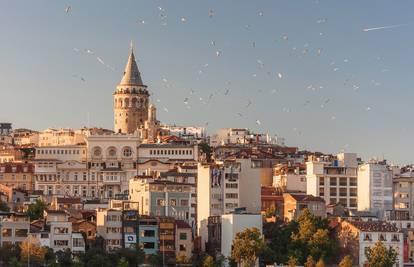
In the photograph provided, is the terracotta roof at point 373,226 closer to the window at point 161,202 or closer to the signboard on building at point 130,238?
the window at point 161,202

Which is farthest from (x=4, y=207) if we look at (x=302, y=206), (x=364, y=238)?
(x=364, y=238)

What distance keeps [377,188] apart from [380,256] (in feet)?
45.3

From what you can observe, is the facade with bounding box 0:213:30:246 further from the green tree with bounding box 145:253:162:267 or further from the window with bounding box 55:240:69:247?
the green tree with bounding box 145:253:162:267

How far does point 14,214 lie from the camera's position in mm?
58094

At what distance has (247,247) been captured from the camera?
53688 mm

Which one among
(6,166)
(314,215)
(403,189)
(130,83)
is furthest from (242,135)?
(314,215)

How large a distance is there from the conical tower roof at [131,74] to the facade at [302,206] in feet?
137

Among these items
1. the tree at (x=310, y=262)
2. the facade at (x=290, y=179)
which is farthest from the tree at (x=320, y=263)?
the facade at (x=290, y=179)

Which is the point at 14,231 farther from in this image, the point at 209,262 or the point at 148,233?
the point at 209,262

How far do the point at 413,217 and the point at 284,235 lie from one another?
12.2m

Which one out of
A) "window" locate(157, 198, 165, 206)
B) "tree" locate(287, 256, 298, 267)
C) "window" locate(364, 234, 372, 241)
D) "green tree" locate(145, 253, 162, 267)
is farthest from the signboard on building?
"window" locate(364, 234, 372, 241)

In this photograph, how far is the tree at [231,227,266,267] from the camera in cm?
5366

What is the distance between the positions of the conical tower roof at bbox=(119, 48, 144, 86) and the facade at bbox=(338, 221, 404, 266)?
48697mm

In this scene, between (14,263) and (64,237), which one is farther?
(64,237)
